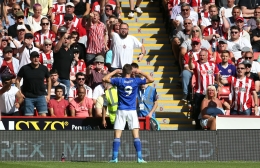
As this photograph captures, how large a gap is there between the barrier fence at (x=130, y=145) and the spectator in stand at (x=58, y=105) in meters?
1.42

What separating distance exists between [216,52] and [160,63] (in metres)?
2.02

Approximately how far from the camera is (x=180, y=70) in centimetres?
2291

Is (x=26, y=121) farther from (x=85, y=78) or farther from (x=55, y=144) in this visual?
(x=85, y=78)

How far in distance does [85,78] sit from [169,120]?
8.68 ft

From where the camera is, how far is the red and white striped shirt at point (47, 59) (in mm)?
21297

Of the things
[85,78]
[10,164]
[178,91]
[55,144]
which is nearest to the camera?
[10,164]

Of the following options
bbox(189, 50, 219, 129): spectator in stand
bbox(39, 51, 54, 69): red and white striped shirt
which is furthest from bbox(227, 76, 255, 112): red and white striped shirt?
bbox(39, 51, 54, 69): red and white striped shirt

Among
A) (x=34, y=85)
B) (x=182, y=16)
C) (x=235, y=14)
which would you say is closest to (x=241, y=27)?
(x=235, y=14)

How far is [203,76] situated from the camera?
68.2 feet

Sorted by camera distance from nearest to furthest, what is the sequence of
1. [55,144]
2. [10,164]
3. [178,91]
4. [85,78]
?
1. [10,164]
2. [55,144]
3. [85,78]
4. [178,91]

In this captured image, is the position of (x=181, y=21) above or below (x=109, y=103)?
above

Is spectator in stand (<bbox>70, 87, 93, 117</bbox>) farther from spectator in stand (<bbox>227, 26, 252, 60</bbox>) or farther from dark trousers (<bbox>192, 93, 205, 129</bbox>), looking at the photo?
spectator in stand (<bbox>227, 26, 252, 60</bbox>)

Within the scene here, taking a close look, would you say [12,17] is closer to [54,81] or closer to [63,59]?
[63,59]

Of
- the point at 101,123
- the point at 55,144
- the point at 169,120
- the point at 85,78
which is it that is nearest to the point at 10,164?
the point at 55,144
